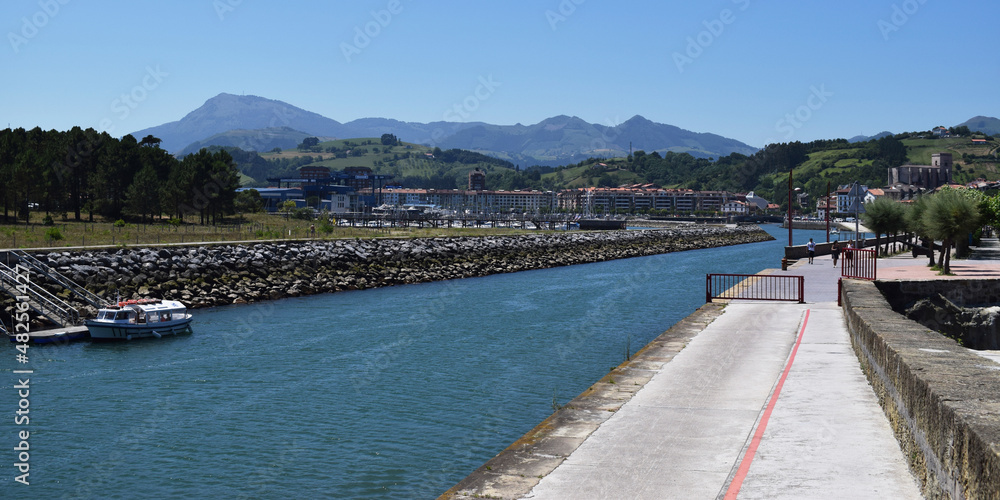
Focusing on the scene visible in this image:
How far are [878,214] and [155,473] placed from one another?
6025 centimetres

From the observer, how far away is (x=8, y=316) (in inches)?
1246

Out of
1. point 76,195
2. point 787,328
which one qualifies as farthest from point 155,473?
point 76,195

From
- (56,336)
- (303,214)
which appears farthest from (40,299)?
(303,214)

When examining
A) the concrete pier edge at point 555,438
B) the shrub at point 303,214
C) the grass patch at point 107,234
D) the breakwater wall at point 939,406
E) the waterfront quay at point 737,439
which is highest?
the shrub at point 303,214

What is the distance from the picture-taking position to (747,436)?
12.4 meters

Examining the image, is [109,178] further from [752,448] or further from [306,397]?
[752,448]

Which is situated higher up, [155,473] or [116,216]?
[116,216]

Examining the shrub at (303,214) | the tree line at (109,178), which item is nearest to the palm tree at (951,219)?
the tree line at (109,178)

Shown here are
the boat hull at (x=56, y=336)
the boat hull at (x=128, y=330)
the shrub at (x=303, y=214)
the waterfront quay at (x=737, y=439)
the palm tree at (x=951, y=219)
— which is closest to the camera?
the waterfront quay at (x=737, y=439)

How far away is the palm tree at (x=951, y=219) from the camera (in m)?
37.1

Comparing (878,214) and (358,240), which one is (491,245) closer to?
(358,240)

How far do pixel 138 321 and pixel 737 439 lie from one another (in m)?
25.2

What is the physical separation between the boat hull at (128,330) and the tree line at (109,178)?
44.7 meters

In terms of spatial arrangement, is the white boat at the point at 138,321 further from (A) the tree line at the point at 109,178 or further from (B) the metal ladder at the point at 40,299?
(A) the tree line at the point at 109,178
